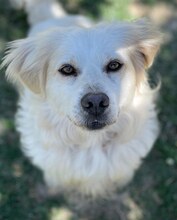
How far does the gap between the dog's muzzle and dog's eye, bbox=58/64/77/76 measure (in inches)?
8.1

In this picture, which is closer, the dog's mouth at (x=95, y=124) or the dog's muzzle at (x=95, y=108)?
the dog's muzzle at (x=95, y=108)

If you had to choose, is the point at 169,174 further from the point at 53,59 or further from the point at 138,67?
the point at 53,59

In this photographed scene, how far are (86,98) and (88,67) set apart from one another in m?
0.21

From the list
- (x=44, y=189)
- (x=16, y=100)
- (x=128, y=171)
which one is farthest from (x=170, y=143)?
(x=16, y=100)

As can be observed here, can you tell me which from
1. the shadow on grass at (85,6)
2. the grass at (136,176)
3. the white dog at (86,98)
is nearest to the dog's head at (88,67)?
the white dog at (86,98)

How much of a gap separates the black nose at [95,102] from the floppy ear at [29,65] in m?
0.41

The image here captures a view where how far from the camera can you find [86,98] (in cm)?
288

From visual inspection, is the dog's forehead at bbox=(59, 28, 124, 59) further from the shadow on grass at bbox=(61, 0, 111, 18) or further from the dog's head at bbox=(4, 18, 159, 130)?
the shadow on grass at bbox=(61, 0, 111, 18)

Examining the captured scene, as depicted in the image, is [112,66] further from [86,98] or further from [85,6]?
[85,6]

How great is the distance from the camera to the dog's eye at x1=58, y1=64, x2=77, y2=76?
299cm

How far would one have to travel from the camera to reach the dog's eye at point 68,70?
9.82 ft

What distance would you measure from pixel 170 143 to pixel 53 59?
180cm

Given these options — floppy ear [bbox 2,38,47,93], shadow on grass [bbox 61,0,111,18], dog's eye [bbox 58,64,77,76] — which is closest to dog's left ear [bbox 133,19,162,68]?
dog's eye [bbox 58,64,77,76]

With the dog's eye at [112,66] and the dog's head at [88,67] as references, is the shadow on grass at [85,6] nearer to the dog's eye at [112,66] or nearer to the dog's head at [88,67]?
the dog's head at [88,67]
